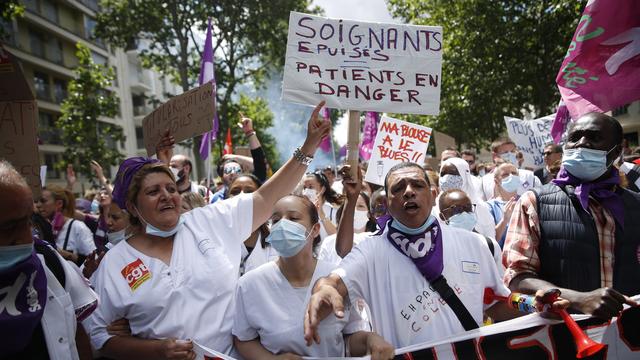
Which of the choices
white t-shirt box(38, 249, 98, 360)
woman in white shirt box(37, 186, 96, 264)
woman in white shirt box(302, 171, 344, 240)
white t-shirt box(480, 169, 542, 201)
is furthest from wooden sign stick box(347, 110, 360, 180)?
woman in white shirt box(37, 186, 96, 264)

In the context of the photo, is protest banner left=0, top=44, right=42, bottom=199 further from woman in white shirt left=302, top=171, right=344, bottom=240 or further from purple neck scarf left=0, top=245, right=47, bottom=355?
woman in white shirt left=302, top=171, right=344, bottom=240

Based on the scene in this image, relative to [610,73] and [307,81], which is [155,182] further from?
[610,73]

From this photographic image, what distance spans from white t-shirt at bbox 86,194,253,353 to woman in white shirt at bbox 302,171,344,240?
2146 mm

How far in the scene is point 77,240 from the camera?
211 inches

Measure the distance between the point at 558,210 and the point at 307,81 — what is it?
1828mm

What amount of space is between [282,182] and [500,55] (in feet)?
56.2

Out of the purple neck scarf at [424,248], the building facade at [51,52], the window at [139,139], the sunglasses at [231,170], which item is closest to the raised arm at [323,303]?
the purple neck scarf at [424,248]

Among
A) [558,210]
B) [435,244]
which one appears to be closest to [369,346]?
[435,244]

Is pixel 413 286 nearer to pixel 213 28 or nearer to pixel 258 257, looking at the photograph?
pixel 258 257

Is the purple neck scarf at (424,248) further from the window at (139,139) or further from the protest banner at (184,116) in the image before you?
the window at (139,139)

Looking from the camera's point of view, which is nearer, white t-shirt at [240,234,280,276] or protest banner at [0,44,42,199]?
protest banner at [0,44,42,199]

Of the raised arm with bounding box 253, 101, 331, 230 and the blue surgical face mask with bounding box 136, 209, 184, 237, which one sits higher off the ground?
the raised arm with bounding box 253, 101, 331, 230

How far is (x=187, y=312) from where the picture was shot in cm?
225

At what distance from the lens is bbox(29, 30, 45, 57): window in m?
30.2
